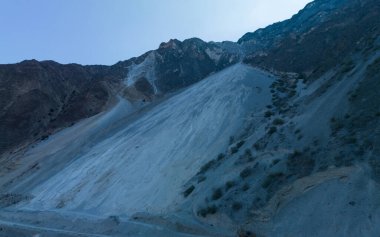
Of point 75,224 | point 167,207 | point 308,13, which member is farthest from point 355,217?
point 308,13

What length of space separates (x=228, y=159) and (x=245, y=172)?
3469 millimetres

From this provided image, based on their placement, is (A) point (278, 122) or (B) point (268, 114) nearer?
(A) point (278, 122)

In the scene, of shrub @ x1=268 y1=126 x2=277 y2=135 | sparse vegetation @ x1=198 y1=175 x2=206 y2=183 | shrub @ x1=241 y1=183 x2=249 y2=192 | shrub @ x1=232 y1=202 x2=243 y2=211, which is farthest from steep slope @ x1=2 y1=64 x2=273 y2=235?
shrub @ x1=268 y1=126 x2=277 y2=135

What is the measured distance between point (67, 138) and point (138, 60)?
4058 centimetres

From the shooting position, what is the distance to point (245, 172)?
22109mm

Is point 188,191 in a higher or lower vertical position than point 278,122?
lower

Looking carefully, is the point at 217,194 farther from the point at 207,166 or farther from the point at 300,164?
the point at 207,166

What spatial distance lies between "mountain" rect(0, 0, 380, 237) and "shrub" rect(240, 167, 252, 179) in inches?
2.0

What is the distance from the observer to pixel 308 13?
387 ft

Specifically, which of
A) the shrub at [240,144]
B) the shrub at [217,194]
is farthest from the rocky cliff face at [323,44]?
the shrub at [217,194]

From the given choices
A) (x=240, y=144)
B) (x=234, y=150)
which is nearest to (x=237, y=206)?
(x=234, y=150)

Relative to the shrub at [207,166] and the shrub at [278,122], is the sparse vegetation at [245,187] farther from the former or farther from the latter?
the shrub at [278,122]

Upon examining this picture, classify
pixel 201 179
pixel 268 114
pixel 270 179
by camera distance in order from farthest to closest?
pixel 268 114, pixel 201 179, pixel 270 179

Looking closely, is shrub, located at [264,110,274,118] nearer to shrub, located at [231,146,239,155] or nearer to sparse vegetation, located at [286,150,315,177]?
shrub, located at [231,146,239,155]
